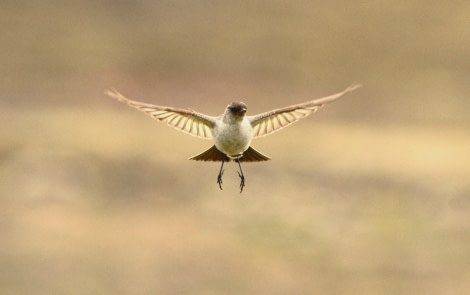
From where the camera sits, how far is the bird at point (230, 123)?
5.06 meters

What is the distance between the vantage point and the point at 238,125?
209 inches

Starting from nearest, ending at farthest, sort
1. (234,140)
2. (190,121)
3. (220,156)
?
(234,140)
(220,156)
(190,121)

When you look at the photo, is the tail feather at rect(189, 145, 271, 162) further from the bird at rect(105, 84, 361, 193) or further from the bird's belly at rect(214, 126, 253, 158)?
the bird's belly at rect(214, 126, 253, 158)

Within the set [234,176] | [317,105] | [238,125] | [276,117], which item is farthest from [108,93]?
→ [234,176]

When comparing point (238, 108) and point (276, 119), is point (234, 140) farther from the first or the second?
point (276, 119)

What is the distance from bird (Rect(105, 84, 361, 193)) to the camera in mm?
5062

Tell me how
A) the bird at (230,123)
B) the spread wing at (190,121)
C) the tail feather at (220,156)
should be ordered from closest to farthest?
1. the bird at (230,123)
2. the tail feather at (220,156)
3. the spread wing at (190,121)

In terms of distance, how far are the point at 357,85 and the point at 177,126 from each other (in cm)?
136

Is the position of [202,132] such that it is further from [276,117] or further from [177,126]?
[276,117]

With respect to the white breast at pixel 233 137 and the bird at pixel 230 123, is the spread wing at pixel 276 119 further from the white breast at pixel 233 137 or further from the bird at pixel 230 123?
the white breast at pixel 233 137

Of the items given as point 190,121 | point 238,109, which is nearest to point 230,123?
point 238,109

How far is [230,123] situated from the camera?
534cm

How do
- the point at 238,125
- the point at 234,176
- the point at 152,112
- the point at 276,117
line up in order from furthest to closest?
the point at 234,176
the point at 276,117
the point at 152,112
the point at 238,125

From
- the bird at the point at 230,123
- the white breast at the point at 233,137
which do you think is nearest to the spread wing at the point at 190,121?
the bird at the point at 230,123
